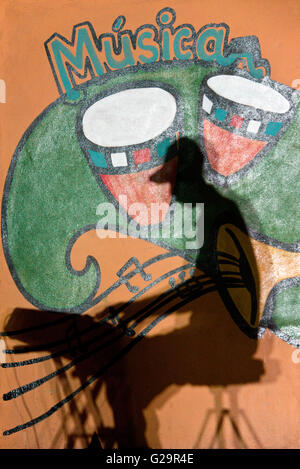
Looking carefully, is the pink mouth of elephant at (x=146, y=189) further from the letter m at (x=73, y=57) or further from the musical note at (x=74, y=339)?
the musical note at (x=74, y=339)

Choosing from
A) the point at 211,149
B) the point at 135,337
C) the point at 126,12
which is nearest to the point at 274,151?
the point at 211,149

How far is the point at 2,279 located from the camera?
636 centimetres

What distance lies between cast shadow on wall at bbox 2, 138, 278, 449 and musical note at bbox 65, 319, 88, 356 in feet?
0.05

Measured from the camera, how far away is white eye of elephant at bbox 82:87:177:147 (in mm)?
5875

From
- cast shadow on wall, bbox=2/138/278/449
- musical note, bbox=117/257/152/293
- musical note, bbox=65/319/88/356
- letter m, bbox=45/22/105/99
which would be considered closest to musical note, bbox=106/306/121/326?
cast shadow on wall, bbox=2/138/278/449

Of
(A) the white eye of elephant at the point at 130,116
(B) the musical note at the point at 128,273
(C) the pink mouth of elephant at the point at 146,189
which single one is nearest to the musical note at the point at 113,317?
(B) the musical note at the point at 128,273

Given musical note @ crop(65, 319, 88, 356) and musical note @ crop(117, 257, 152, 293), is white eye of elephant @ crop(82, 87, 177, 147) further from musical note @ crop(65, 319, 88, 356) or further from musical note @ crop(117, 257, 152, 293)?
musical note @ crop(65, 319, 88, 356)

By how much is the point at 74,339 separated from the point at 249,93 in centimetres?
469

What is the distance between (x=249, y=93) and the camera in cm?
560

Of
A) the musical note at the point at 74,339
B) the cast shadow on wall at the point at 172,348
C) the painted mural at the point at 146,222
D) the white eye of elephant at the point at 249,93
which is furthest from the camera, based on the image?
the musical note at the point at 74,339

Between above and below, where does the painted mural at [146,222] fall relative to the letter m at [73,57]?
below

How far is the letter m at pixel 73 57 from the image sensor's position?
5984 millimetres

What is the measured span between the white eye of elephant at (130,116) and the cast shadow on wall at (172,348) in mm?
562
